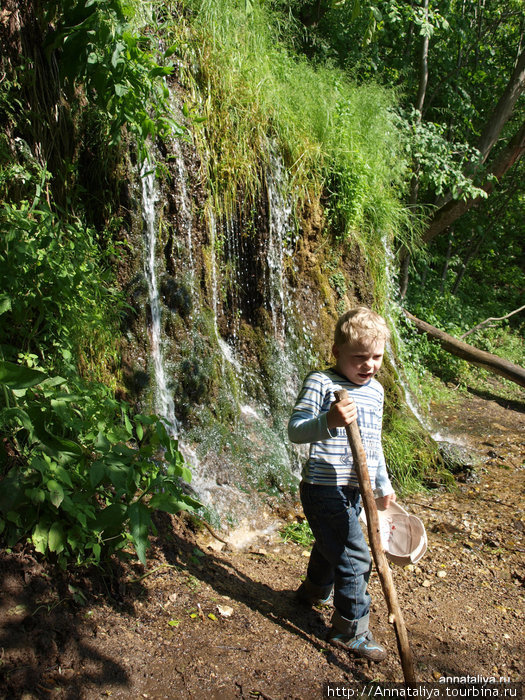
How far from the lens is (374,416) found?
9.13 feet

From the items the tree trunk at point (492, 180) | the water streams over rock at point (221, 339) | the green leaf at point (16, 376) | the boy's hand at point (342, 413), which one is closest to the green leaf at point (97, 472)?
the green leaf at point (16, 376)

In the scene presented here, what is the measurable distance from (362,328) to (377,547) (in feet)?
3.18

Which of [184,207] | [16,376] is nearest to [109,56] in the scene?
[184,207]

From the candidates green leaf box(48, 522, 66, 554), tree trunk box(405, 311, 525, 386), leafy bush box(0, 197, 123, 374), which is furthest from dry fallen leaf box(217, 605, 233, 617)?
tree trunk box(405, 311, 525, 386)

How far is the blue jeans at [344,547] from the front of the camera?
2.65 metres

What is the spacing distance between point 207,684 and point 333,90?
623 cm

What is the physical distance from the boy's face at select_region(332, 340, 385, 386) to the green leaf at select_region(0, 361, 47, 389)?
1.38 m

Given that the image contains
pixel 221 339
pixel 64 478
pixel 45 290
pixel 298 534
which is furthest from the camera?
pixel 221 339

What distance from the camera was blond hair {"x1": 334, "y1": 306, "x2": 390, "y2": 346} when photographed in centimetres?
262

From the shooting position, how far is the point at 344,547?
104 inches

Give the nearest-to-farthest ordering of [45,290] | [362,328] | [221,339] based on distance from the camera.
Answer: [362,328] → [45,290] → [221,339]

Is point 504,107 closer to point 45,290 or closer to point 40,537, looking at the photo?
point 45,290

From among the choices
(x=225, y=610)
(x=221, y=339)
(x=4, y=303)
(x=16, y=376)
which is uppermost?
(x=4, y=303)

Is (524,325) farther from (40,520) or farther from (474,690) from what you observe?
(40,520)
